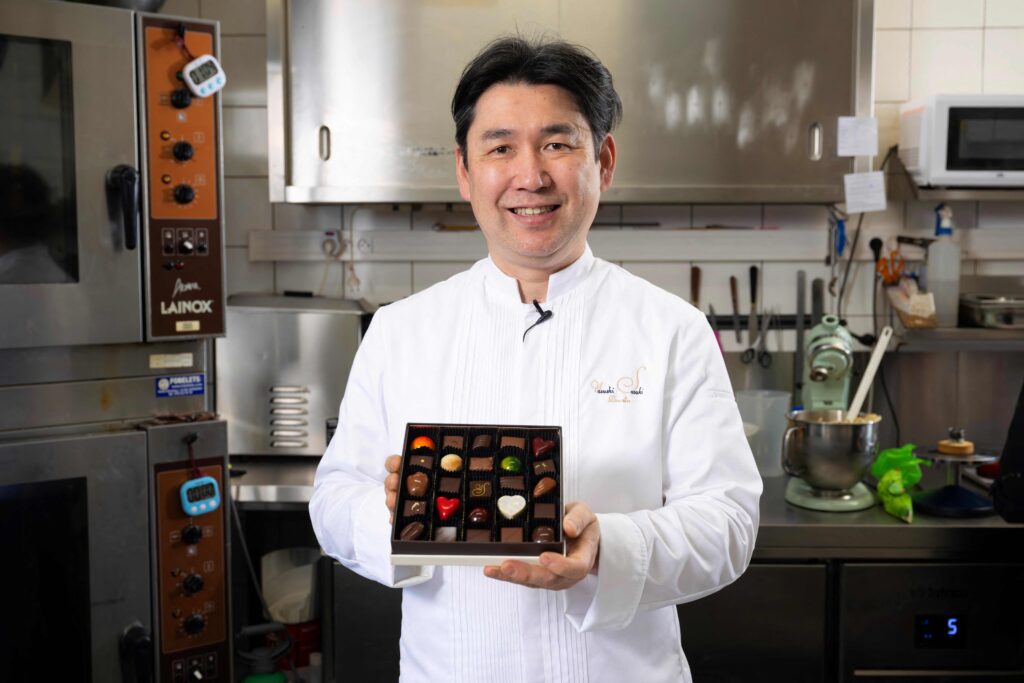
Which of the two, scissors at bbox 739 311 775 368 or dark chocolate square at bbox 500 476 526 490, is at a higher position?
scissors at bbox 739 311 775 368

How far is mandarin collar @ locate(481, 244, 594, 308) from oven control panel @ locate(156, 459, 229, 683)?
78 cm

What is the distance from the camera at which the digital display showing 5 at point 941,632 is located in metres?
2.20

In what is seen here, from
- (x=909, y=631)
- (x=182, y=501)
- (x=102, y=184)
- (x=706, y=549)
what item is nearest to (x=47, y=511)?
(x=182, y=501)

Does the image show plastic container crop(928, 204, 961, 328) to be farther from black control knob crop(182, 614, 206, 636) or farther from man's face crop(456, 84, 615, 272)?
black control knob crop(182, 614, 206, 636)

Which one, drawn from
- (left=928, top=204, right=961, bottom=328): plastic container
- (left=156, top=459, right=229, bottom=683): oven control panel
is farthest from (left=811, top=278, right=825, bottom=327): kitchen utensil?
(left=156, top=459, right=229, bottom=683): oven control panel

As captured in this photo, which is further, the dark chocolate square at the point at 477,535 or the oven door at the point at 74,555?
the oven door at the point at 74,555

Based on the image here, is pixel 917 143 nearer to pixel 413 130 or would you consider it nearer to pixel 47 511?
pixel 413 130

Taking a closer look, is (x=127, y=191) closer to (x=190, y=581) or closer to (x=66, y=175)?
(x=66, y=175)

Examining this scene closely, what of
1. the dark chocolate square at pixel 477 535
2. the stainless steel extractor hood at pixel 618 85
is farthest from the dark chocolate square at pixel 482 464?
the stainless steel extractor hood at pixel 618 85

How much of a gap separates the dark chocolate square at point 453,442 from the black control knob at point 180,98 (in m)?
0.95

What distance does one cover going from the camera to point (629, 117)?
2520mm

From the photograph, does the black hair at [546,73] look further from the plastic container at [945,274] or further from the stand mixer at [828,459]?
the plastic container at [945,274]

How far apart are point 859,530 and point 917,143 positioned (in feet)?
3.59

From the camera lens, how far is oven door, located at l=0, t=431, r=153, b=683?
1729mm
